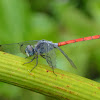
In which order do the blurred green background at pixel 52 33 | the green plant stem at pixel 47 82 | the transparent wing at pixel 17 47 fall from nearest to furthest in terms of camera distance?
the green plant stem at pixel 47 82, the transparent wing at pixel 17 47, the blurred green background at pixel 52 33

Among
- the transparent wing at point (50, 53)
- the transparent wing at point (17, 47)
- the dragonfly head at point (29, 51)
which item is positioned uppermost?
the transparent wing at point (17, 47)

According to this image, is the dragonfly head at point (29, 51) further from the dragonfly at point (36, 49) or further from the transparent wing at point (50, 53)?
the transparent wing at point (50, 53)

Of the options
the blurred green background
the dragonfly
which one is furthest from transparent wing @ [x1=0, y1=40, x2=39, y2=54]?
the blurred green background

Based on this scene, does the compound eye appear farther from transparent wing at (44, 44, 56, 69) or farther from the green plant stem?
the green plant stem

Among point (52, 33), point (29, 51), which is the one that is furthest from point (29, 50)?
point (52, 33)

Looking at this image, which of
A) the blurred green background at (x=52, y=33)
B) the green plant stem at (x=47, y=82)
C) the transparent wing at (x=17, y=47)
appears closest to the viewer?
the green plant stem at (x=47, y=82)

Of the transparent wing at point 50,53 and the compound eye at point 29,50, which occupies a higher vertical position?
the compound eye at point 29,50

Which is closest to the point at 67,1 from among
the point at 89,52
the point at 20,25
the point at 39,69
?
the point at 89,52

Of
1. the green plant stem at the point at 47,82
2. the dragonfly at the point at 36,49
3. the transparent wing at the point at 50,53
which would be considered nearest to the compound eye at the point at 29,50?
the dragonfly at the point at 36,49
